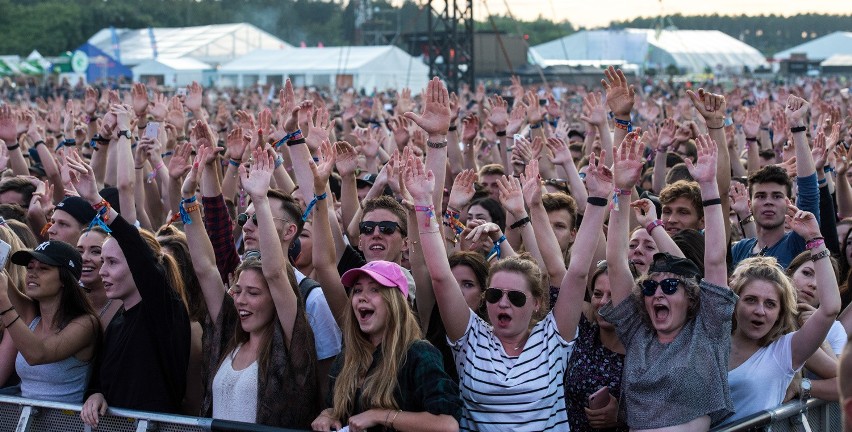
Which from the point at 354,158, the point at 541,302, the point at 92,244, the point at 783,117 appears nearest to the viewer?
the point at 541,302

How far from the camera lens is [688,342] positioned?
13.4 feet

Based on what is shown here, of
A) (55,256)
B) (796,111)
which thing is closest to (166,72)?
(796,111)

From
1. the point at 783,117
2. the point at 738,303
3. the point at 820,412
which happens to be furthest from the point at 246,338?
the point at 783,117

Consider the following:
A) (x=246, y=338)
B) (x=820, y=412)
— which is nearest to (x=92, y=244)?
(x=246, y=338)

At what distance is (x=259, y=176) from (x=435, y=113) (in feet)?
3.93

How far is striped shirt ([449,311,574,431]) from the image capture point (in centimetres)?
409

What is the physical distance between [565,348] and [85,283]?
247 cm

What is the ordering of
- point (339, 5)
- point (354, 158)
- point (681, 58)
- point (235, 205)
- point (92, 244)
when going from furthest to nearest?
point (339, 5) → point (681, 58) → point (235, 205) → point (354, 158) → point (92, 244)

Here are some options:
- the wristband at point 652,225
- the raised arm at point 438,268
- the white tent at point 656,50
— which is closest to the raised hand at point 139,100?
the raised arm at point 438,268

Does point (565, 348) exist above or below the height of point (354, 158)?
below

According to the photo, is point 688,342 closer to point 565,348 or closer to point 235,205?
point 565,348

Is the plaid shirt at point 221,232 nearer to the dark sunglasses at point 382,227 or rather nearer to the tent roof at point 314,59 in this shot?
the dark sunglasses at point 382,227

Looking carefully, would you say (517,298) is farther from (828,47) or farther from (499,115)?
(828,47)

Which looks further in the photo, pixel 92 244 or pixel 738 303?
pixel 92 244
